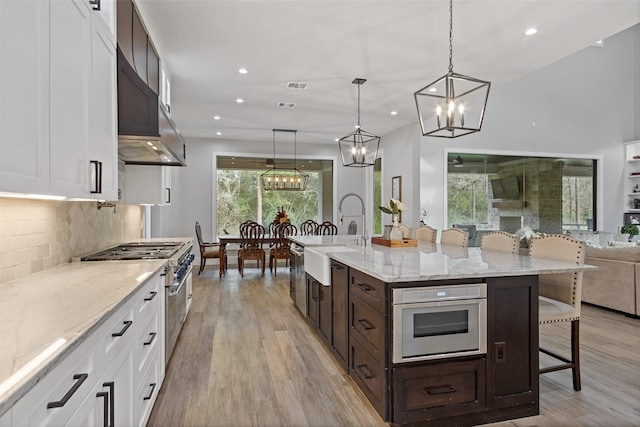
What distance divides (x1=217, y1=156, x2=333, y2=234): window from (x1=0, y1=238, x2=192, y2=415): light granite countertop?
6.49 m

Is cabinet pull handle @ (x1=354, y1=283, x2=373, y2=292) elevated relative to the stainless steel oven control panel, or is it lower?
lower

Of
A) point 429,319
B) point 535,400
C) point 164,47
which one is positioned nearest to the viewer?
point 429,319

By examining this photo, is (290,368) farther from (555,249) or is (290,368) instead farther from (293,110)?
(293,110)

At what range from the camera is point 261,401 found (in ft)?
8.11

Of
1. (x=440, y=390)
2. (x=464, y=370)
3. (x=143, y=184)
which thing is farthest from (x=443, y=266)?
(x=143, y=184)

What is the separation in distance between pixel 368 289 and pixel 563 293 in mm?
1445

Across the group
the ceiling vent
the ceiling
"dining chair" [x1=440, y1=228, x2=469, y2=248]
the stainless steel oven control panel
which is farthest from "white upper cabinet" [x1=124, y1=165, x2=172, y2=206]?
"dining chair" [x1=440, y1=228, x2=469, y2=248]

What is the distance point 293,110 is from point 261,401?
4762mm

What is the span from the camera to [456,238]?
3.94 metres

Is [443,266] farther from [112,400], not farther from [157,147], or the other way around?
[157,147]

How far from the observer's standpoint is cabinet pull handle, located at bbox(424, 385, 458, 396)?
2.10 m

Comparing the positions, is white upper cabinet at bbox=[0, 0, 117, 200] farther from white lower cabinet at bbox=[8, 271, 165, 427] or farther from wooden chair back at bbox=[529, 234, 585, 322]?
wooden chair back at bbox=[529, 234, 585, 322]

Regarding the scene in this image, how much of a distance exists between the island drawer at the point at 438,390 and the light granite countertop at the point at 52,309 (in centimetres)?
151

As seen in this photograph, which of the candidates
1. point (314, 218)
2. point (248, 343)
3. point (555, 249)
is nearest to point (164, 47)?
point (248, 343)
